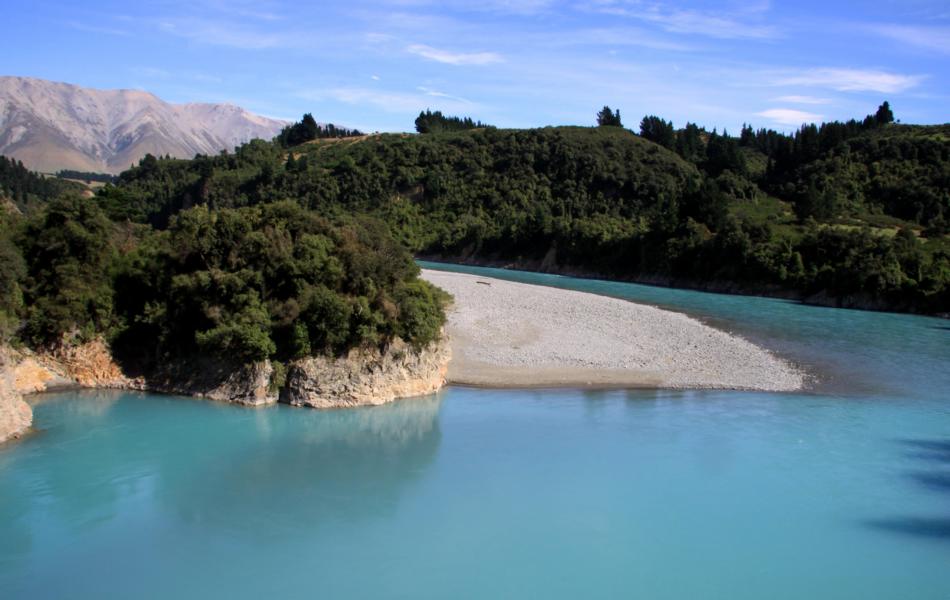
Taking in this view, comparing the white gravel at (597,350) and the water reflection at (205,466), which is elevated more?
the white gravel at (597,350)

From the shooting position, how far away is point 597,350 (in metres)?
29.9

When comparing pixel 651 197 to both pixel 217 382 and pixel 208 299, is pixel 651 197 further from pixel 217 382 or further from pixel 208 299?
pixel 217 382

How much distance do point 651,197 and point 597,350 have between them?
7219 centimetres

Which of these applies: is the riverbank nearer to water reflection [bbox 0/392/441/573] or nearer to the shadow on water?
the shadow on water

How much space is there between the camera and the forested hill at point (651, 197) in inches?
2352

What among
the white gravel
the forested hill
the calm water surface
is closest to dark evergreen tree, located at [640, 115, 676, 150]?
the forested hill

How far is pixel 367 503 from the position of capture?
1510 cm

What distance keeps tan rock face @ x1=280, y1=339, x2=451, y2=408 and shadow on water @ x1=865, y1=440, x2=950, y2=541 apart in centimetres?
1347

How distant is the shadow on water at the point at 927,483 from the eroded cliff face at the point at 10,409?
67.8 ft

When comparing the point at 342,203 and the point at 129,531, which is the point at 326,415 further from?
the point at 342,203

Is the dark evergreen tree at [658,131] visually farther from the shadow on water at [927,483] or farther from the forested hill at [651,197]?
the shadow on water at [927,483]

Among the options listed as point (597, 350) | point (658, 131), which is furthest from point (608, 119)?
point (597, 350)

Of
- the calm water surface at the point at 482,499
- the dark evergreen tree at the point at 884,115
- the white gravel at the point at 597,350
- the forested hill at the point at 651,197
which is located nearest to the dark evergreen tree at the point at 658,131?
the forested hill at the point at 651,197

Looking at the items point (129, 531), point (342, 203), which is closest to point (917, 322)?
point (129, 531)
